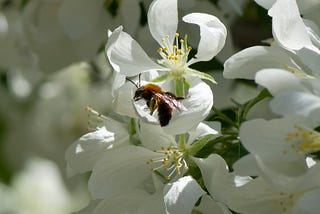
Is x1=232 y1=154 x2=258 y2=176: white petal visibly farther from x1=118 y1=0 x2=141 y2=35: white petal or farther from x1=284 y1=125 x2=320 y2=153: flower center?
x1=118 y1=0 x2=141 y2=35: white petal

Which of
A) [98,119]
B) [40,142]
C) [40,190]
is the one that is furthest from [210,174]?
[40,190]

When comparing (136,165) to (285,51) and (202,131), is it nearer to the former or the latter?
(202,131)

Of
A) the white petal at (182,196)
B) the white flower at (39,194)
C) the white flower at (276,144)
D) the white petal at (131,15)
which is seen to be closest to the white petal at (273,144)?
the white flower at (276,144)

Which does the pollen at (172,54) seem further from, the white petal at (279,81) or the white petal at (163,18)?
the white petal at (279,81)

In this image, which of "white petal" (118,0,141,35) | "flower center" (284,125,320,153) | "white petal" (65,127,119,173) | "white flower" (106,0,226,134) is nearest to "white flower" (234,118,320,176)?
"flower center" (284,125,320,153)

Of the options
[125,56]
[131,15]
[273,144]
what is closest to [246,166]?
[273,144]

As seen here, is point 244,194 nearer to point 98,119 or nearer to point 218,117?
point 218,117
